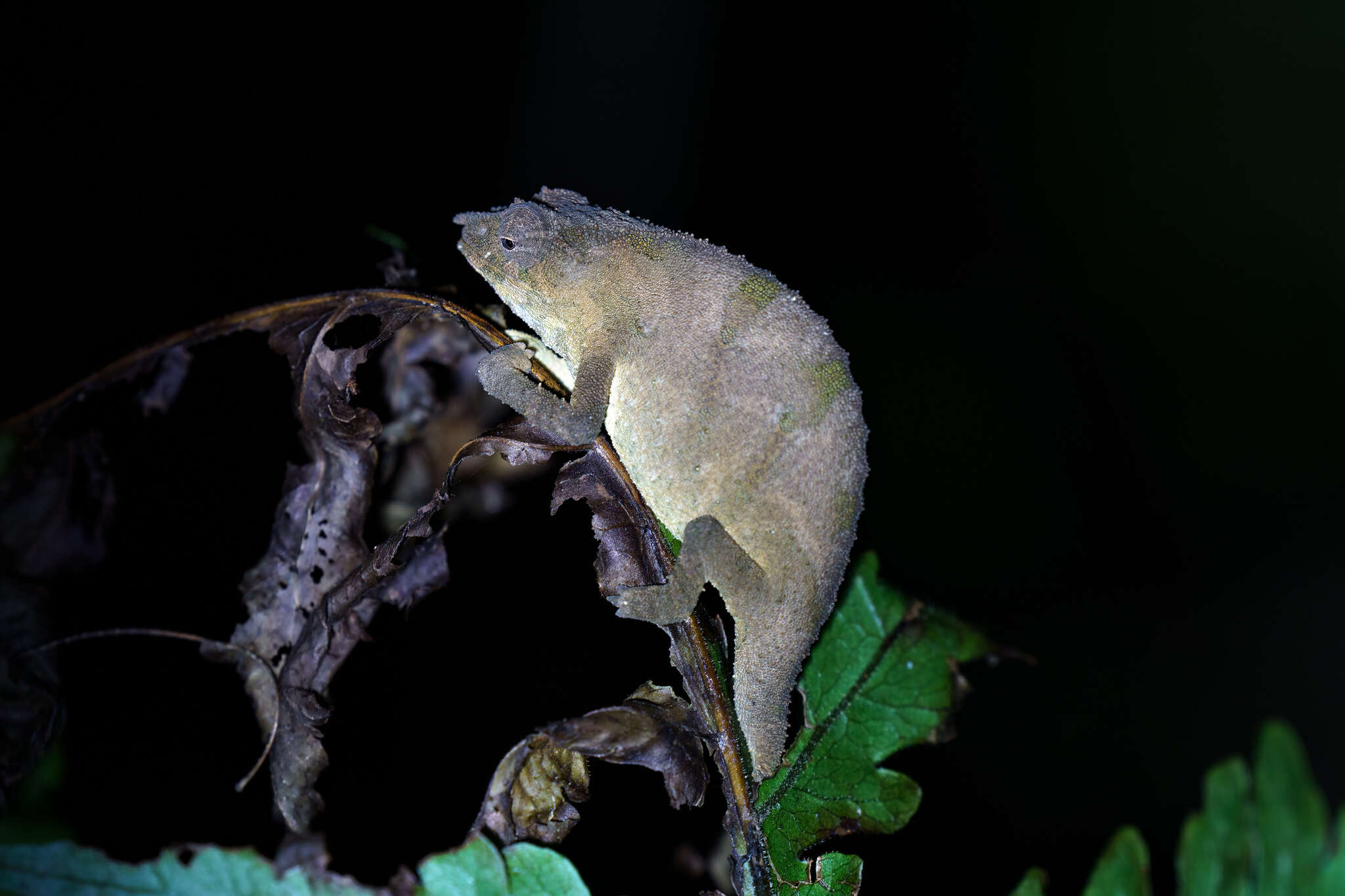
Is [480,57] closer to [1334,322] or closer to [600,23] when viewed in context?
[600,23]

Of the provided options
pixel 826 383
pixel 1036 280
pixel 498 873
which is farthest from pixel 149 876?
pixel 1036 280

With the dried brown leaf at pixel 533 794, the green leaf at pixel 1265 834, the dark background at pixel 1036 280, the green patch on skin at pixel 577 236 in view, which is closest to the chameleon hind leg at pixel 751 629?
the dried brown leaf at pixel 533 794

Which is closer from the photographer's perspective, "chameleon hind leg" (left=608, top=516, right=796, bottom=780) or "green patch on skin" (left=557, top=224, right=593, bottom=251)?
"chameleon hind leg" (left=608, top=516, right=796, bottom=780)

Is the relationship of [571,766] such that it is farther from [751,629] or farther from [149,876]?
[149,876]

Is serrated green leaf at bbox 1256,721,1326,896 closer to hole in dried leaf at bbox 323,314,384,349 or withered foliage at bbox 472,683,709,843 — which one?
withered foliage at bbox 472,683,709,843

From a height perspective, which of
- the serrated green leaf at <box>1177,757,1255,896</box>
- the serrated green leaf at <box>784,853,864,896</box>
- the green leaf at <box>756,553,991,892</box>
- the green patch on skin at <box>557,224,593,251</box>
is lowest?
the serrated green leaf at <box>784,853,864,896</box>

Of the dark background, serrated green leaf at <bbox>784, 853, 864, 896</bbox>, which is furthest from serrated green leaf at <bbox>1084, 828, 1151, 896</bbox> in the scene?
the dark background

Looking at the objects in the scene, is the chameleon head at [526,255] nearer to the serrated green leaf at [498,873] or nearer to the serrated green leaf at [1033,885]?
the serrated green leaf at [498,873]
